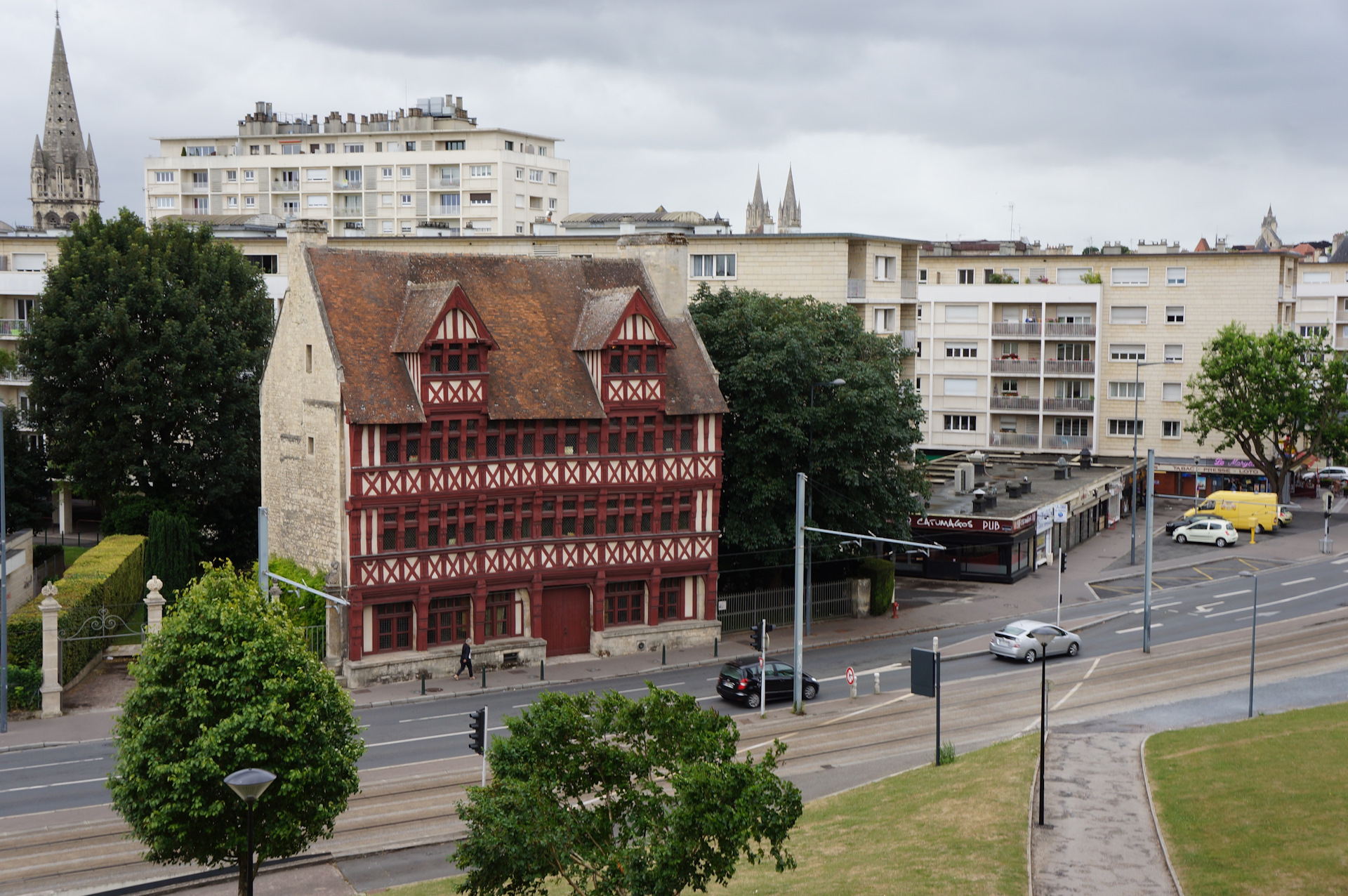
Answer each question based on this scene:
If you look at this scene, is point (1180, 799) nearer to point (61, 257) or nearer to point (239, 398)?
point (239, 398)

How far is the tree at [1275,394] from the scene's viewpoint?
81812 millimetres

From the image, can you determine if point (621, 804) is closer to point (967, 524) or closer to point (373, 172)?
point (967, 524)

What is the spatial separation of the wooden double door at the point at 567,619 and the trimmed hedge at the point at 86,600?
598 inches

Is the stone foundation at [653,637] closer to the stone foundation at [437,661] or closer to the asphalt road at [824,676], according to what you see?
the stone foundation at [437,661]

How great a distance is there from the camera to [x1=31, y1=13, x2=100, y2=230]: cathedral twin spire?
148 metres

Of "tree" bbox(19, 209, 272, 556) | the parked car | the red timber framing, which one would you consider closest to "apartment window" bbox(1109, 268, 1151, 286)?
the parked car

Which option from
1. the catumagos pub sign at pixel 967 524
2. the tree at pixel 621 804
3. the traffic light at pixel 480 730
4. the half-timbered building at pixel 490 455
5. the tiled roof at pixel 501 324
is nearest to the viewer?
the tree at pixel 621 804

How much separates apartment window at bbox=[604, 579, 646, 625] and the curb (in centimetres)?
1994

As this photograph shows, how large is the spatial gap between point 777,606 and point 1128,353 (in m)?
49.4

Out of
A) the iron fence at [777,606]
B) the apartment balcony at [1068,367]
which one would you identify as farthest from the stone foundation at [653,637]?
the apartment balcony at [1068,367]

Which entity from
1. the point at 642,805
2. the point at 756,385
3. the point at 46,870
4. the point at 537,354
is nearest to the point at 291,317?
the point at 537,354

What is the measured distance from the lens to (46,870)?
29812 millimetres

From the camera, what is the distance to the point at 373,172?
122m

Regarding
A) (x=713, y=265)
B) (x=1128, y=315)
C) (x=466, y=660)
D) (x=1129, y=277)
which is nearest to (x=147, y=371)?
(x=466, y=660)
